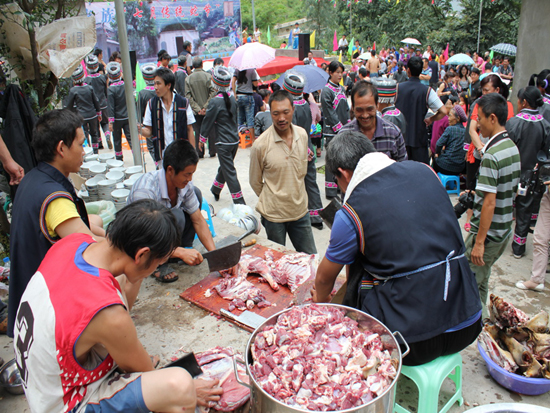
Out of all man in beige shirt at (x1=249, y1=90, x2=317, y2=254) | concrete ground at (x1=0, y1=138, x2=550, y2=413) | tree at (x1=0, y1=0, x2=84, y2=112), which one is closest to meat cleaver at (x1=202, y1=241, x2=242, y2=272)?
concrete ground at (x1=0, y1=138, x2=550, y2=413)

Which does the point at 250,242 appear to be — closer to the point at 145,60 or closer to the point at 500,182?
the point at 500,182

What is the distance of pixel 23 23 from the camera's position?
3.78 meters

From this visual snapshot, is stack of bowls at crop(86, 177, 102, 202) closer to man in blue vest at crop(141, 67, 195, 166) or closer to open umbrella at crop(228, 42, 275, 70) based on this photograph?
man in blue vest at crop(141, 67, 195, 166)

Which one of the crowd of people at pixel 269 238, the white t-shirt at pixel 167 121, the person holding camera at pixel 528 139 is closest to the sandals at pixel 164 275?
the crowd of people at pixel 269 238

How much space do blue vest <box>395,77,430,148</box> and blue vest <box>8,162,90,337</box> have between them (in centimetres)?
468

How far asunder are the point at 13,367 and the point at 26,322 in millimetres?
1122

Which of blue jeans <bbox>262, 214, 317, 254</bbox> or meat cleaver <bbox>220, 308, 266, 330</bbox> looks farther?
blue jeans <bbox>262, 214, 317, 254</bbox>

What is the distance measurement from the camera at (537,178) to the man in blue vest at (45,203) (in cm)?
418

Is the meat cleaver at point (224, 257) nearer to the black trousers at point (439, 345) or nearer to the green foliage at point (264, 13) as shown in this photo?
the black trousers at point (439, 345)

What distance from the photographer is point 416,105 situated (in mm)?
5699

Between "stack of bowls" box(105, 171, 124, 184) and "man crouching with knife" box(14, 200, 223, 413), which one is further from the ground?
"man crouching with knife" box(14, 200, 223, 413)

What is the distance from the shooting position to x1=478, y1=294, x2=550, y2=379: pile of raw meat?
2533 mm

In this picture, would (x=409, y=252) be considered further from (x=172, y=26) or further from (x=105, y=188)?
(x=172, y=26)

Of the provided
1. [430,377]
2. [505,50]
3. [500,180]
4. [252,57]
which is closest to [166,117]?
[500,180]
